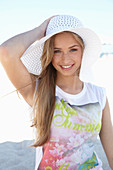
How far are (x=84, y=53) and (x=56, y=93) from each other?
382 mm

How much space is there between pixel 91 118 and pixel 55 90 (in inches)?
13.4

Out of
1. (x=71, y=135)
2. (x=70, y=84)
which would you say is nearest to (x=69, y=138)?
(x=71, y=135)

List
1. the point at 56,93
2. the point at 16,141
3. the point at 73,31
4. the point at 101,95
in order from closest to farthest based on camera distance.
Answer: the point at 73,31, the point at 56,93, the point at 101,95, the point at 16,141

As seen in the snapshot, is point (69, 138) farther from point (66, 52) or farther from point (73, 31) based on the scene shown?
point (73, 31)

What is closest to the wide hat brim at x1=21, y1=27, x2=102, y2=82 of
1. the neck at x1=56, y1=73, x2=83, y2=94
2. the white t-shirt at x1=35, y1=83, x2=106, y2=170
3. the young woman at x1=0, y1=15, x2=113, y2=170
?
the young woman at x1=0, y1=15, x2=113, y2=170

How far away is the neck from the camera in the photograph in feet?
5.77

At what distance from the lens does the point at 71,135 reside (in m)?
1.57

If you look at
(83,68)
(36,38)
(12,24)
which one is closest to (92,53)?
A: (83,68)

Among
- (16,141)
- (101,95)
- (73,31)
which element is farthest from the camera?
(16,141)

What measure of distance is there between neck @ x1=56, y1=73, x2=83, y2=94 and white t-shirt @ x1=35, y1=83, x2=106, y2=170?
0.07 m

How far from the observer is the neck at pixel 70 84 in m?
1.76

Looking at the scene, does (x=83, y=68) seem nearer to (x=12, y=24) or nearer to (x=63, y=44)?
(x=63, y=44)

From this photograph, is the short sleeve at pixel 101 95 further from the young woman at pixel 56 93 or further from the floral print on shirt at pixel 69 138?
the floral print on shirt at pixel 69 138

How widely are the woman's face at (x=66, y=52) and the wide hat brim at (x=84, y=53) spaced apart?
0.07m
